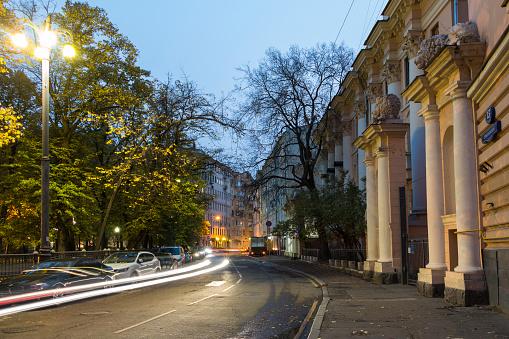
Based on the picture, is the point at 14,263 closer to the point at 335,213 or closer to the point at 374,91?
the point at 335,213

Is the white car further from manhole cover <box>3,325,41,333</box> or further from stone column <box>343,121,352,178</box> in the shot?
stone column <box>343,121,352,178</box>

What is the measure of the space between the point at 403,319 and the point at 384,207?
10.4 metres

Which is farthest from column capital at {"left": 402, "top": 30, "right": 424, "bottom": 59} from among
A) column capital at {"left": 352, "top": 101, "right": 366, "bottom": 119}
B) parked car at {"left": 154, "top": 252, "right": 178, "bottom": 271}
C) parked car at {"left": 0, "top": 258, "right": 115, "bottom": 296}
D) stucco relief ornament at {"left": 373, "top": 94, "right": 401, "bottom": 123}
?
parked car at {"left": 154, "top": 252, "right": 178, "bottom": 271}

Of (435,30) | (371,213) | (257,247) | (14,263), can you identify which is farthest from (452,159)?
(257,247)

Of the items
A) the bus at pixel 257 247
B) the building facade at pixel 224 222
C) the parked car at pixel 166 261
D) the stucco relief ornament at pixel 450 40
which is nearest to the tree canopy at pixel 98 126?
the parked car at pixel 166 261

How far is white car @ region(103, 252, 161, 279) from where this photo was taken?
914 inches

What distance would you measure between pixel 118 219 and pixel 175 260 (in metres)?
9.94

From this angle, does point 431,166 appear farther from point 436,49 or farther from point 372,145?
point 372,145

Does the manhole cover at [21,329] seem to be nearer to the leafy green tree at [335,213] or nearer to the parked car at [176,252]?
the leafy green tree at [335,213]

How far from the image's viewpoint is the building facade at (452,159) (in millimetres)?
12016

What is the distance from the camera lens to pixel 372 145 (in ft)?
75.7

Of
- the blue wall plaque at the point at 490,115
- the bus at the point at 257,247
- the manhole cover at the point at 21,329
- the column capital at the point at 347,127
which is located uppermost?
the column capital at the point at 347,127

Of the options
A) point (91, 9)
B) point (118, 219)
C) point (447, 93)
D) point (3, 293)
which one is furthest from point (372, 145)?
point (118, 219)

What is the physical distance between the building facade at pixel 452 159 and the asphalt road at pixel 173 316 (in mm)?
4231
